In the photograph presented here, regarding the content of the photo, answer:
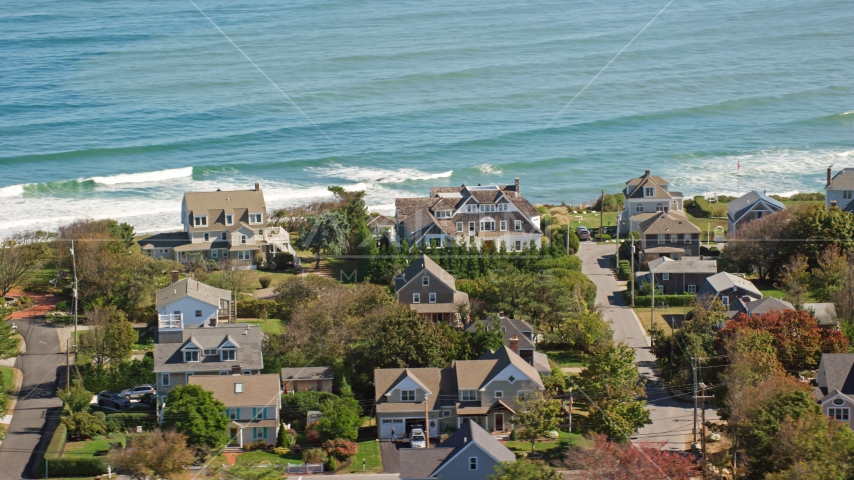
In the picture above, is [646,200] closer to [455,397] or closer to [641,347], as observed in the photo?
[641,347]

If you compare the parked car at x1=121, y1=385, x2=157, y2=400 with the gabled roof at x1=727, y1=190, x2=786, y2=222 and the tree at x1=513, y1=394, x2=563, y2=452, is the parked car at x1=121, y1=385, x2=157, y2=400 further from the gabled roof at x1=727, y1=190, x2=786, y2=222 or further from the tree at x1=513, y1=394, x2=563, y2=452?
the gabled roof at x1=727, y1=190, x2=786, y2=222

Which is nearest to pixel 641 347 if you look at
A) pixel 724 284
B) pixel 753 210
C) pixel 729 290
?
pixel 729 290

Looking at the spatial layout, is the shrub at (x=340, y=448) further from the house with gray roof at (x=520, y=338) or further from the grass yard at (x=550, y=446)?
the house with gray roof at (x=520, y=338)

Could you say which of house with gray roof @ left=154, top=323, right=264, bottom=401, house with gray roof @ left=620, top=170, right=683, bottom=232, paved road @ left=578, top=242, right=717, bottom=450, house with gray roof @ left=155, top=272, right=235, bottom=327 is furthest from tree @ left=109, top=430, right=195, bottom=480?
house with gray roof @ left=620, top=170, right=683, bottom=232

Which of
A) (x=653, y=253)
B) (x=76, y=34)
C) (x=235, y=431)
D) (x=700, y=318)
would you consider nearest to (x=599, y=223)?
(x=653, y=253)

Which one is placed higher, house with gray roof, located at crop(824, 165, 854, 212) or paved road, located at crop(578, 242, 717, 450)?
house with gray roof, located at crop(824, 165, 854, 212)

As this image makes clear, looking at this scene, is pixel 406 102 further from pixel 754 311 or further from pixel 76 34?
pixel 754 311
